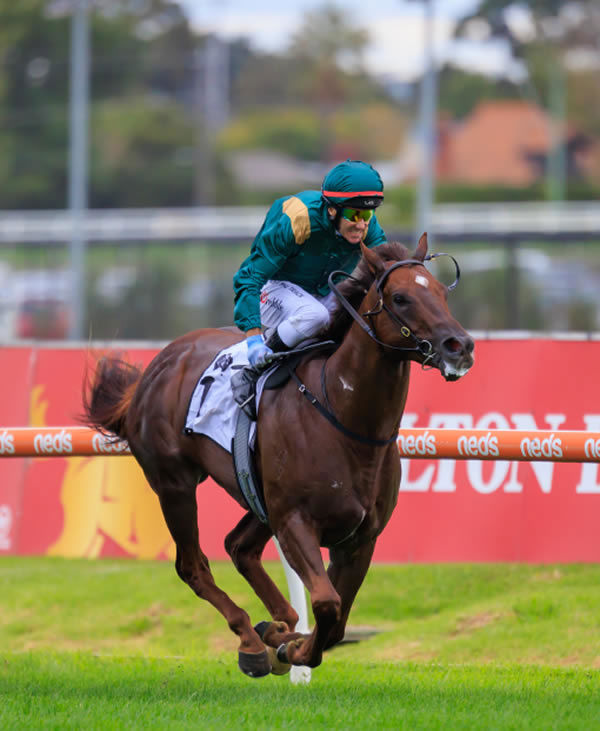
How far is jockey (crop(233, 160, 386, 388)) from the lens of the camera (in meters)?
5.71

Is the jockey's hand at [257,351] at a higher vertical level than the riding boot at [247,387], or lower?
higher

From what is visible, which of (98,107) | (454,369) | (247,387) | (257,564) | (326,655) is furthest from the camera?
(98,107)

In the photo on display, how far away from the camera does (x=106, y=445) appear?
728 cm

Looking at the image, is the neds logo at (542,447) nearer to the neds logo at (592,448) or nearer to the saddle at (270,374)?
the neds logo at (592,448)

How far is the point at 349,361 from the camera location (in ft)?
18.3

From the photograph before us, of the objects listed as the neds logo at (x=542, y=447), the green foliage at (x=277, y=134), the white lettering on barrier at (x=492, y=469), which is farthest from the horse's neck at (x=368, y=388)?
the green foliage at (x=277, y=134)

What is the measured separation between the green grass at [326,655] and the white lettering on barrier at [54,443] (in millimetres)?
1196

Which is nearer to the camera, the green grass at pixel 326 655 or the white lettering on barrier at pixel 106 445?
the green grass at pixel 326 655

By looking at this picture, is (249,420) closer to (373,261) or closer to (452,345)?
(373,261)

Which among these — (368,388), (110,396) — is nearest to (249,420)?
(368,388)

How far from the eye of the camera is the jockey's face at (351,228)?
578cm

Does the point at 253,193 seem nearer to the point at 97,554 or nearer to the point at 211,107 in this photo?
the point at 211,107

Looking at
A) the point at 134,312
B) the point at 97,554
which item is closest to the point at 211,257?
the point at 134,312

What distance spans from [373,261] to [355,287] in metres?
0.23
